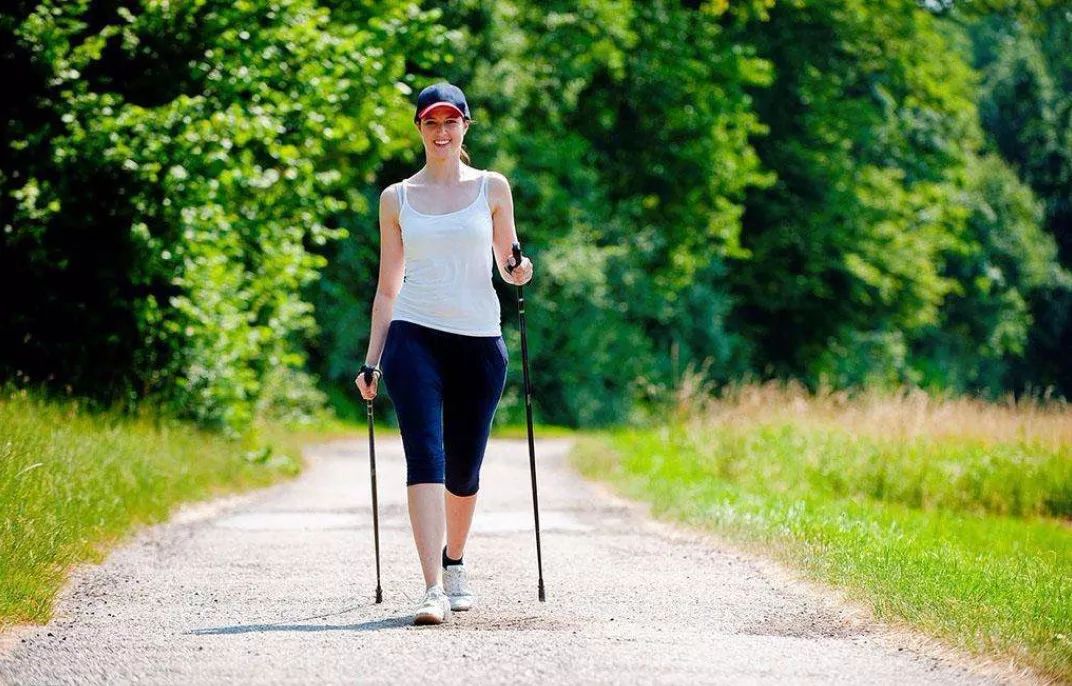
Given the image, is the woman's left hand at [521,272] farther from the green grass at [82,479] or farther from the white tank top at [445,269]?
the green grass at [82,479]

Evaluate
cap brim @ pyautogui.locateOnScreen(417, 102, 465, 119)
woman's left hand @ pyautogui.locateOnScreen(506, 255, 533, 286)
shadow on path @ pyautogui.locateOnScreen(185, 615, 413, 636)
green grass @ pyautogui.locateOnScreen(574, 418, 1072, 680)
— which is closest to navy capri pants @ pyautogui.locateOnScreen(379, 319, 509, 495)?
woman's left hand @ pyautogui.locateOnScreen(506, 255, 533, 286)

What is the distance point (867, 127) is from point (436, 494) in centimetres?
3224

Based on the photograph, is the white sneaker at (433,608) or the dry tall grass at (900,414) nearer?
the white sneaker at (433,608)

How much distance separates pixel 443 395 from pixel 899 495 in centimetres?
892

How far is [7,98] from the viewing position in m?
14.5

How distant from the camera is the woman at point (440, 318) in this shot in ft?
23.0

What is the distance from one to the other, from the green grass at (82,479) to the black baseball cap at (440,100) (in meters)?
2.76

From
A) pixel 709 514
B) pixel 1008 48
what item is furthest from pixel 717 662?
pixel 1008 48

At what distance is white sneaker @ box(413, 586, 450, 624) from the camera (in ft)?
22.2

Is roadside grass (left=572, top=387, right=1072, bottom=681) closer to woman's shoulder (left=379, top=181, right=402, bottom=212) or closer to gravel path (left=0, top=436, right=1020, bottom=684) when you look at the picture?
gravel path (left=0, top=436, right=1020, bottom=684)

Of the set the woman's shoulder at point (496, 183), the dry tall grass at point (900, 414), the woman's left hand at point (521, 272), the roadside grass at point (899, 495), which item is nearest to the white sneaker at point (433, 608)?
the woman's left hand at point (521, 272)

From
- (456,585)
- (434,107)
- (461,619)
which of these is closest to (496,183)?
(434,107)

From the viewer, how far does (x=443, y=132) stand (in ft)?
23.5

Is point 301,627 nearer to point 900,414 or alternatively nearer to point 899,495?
point 899,495
